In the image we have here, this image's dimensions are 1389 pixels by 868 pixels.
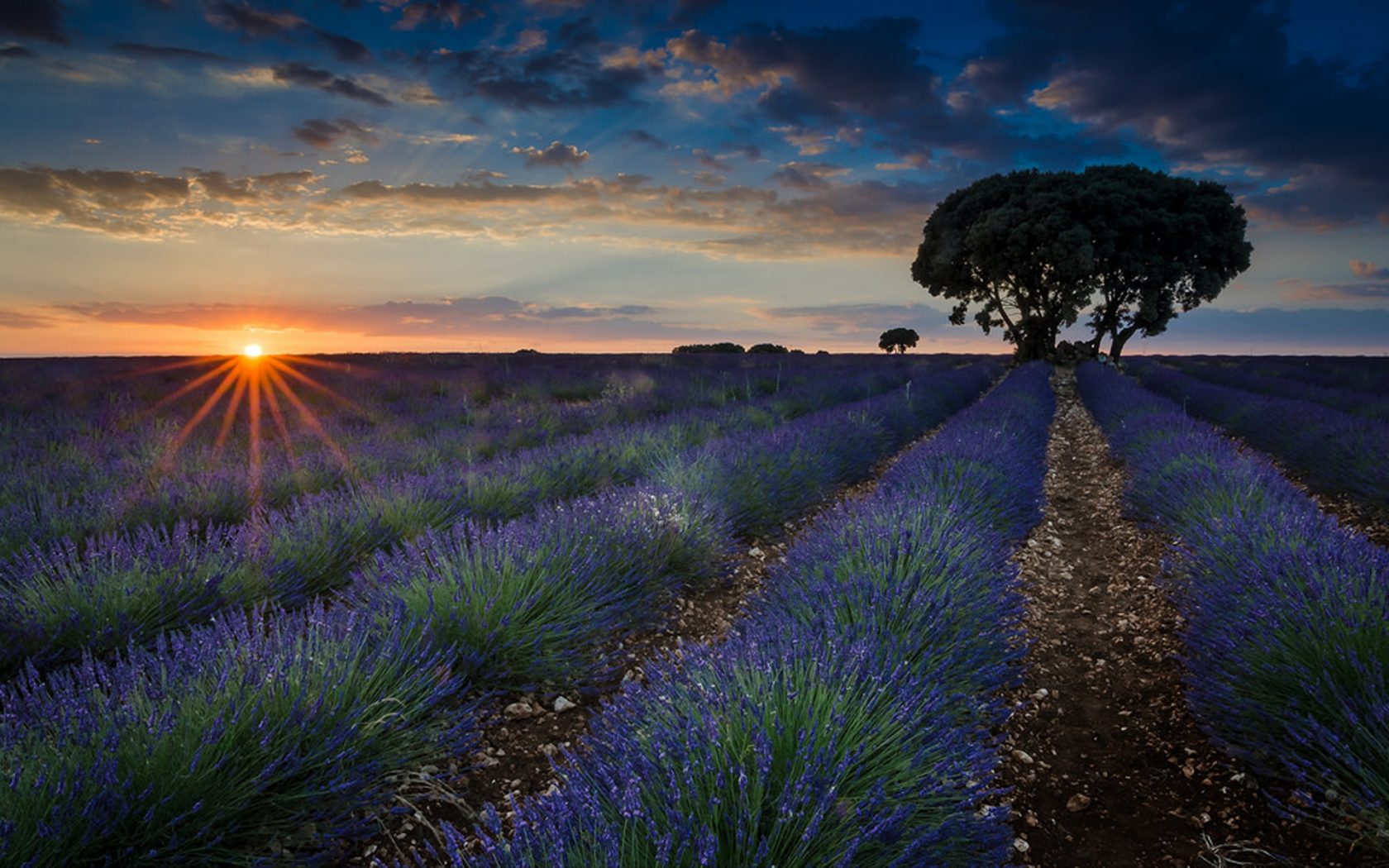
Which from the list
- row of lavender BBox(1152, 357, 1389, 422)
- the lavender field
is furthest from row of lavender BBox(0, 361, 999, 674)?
row of lavender BBox(1152, 357, 1389, 422)

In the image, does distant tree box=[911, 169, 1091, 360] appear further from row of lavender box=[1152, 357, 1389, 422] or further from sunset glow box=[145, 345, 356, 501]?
sunset glow box=[145, 345, 356, 501]

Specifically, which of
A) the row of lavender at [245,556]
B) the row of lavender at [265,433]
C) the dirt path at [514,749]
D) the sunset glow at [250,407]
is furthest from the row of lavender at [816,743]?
the sunset glow at [250,407]

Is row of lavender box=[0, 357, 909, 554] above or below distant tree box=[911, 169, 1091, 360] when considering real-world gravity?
below

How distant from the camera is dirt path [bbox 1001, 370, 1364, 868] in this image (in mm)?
2053

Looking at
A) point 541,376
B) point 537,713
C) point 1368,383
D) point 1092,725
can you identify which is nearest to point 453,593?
point 537,713

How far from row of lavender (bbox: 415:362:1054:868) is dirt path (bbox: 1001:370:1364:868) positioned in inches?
7.8

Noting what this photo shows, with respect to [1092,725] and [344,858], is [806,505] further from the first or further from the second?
[344,858]

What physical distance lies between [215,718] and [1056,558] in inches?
200

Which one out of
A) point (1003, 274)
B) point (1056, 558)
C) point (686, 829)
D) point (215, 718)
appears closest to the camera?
point (686, 829)

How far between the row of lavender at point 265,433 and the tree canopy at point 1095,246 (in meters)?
15.9

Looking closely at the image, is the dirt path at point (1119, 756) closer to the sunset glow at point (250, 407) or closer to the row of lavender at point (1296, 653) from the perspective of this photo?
the row of lavender at point (1296, 653)

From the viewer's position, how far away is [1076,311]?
2588cm

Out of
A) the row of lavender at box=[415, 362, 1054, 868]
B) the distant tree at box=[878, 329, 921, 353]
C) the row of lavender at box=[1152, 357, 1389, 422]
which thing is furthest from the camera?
the distant tree at box=[878, 329, 921, 353]

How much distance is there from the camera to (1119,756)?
8.44ft
